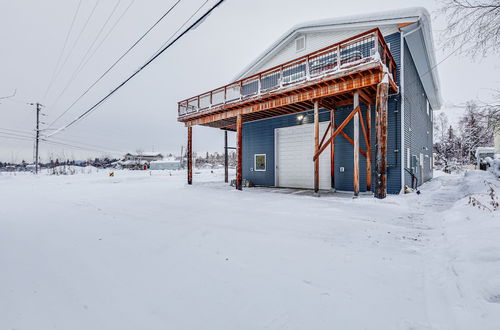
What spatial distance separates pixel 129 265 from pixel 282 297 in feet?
6.33

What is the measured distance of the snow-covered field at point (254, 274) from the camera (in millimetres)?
1722

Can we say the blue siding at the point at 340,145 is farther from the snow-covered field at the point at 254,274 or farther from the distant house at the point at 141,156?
the distant house at the point at 141,156

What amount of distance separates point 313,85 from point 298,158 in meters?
4.46

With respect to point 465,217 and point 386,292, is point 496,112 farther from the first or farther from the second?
point 386,292

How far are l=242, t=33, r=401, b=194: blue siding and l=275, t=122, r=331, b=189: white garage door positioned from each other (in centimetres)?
36

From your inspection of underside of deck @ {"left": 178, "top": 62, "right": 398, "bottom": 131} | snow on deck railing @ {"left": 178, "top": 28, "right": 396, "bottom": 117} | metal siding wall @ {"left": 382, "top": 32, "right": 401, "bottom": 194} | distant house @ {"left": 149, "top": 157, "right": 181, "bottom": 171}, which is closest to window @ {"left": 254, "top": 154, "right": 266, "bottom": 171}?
underside of deck @ {"left": 178, "top": 62, "right": 398, "bottom": 131}

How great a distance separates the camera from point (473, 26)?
5250 millimetres

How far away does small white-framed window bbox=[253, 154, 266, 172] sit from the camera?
43.2ft

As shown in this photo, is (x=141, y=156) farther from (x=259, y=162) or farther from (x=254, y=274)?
(x=254, y=274)

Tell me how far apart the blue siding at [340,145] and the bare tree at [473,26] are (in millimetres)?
3381

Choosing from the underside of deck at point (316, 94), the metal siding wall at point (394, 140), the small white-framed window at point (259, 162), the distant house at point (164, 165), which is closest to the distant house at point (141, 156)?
the distant house at point (164, 165)

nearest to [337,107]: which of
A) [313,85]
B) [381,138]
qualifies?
[313,85]

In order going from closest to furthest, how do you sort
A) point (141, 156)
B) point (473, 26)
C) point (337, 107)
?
point (473, 26)
point (337, 107)
point (141, 156)

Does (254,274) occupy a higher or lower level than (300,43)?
lower
